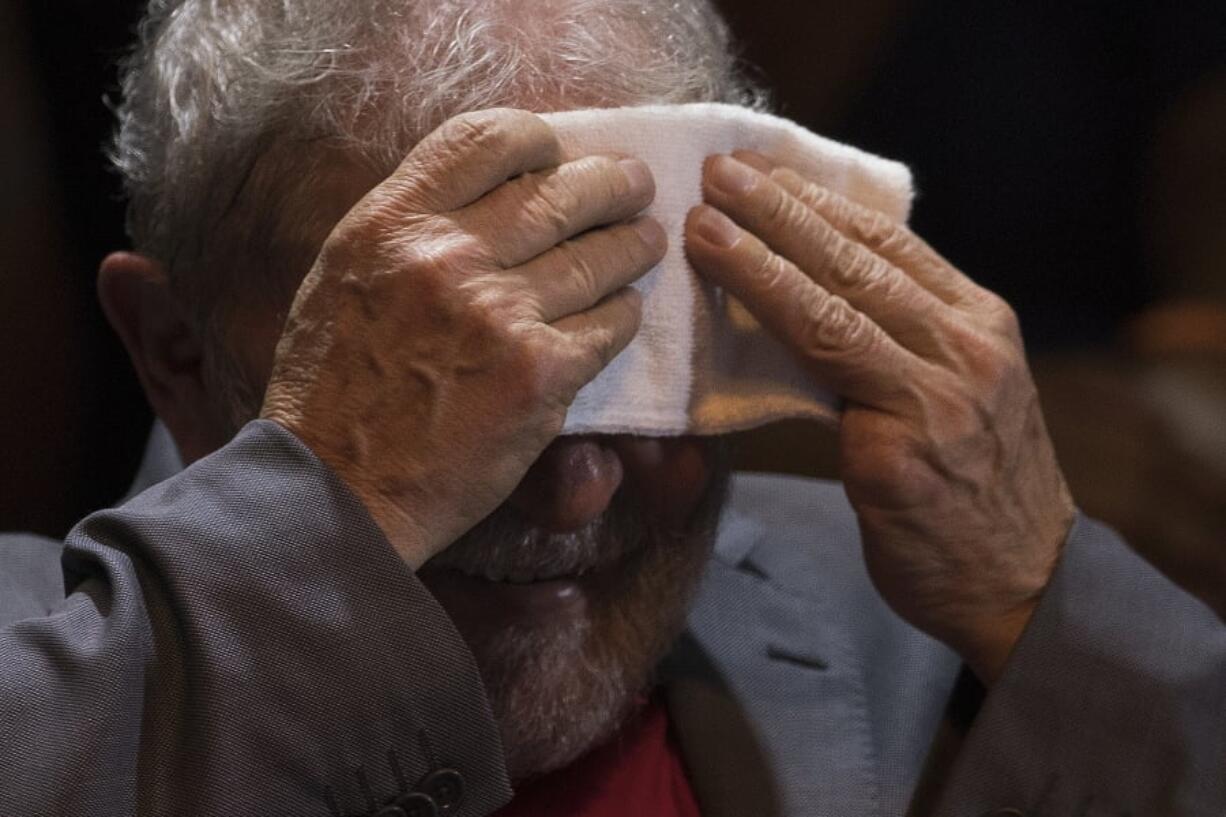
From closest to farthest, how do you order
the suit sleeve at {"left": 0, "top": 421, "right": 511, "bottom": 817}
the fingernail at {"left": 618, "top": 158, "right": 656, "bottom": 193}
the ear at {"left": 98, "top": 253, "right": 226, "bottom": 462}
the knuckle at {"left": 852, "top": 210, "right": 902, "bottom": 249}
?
the suit sleeve at {"left": 0, "top": 421, "right": 511, "bottom": 817} → the fingernail at {"left": 618, "top": 158, "right": 656, "bottom": 193} → the knuckle at {"left": 852, "top": 210, "right": 902, "bottom": 249} → the ear at {"left": 98, "top": 253, "right": 226, "bottom": 462}

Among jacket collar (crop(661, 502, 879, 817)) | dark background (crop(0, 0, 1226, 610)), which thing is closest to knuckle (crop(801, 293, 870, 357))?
jacket collar (crop(661, 502, 879, 817))

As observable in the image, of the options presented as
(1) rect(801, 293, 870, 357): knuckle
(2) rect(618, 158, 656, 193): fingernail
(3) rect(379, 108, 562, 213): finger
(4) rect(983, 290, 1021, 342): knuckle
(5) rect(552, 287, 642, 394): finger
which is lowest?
(4) rect(983, 290, 1021, 342): knuckle

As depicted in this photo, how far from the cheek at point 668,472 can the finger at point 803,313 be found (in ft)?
0.41

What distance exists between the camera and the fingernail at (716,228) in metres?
0.91

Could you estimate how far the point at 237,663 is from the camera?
784 mm

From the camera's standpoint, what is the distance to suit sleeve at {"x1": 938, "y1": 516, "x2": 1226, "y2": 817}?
101 cm

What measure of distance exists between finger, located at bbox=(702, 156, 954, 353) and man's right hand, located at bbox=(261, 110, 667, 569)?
118mm

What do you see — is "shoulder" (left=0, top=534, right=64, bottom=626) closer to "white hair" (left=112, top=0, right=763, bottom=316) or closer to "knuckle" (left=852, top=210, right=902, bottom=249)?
"white hair" (left=112, top=0, right=763, bottom=316)

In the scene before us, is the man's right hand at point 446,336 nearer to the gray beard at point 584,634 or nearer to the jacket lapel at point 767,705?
the gray beard at point 584,634

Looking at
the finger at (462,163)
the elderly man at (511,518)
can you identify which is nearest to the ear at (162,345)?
the elderly man at (511,518)

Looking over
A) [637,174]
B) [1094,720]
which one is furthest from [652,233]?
[1094,720]

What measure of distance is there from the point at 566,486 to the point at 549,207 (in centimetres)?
20

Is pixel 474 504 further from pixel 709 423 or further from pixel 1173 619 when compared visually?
pixel 1173 619

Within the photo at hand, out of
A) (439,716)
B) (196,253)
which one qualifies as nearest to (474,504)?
(439,716)
